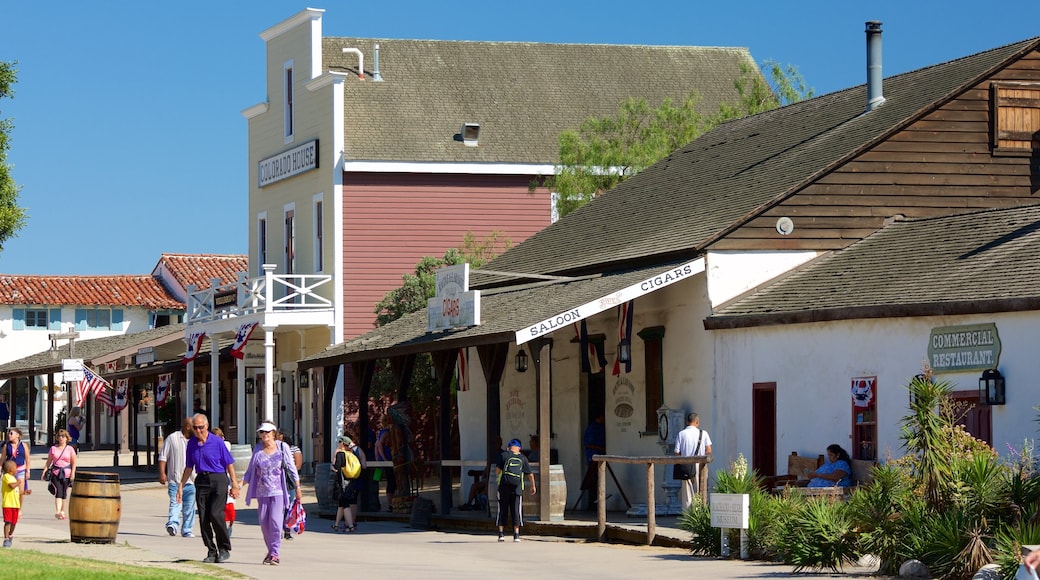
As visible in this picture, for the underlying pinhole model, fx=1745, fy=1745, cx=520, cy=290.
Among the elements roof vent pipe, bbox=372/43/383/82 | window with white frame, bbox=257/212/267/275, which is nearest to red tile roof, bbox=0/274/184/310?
window with white frame, bbox=257/212/267/275

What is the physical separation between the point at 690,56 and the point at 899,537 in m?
29.6

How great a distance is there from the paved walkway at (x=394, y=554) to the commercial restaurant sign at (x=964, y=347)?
11.5 feet

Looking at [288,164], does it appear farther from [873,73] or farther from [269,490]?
[269,490]

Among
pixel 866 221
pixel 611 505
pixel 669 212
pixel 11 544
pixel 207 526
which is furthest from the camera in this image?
pixel 669 212

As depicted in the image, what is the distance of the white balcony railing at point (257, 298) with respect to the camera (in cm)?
3728

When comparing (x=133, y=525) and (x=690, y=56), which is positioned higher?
(x=690, y=56)

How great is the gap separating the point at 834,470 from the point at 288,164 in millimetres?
23545

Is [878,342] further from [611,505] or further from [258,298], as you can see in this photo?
[258,298]

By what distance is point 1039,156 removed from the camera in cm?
2569

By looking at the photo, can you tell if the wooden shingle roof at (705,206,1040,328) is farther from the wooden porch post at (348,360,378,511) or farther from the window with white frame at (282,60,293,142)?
the window with white frame at (282,60,293,142)

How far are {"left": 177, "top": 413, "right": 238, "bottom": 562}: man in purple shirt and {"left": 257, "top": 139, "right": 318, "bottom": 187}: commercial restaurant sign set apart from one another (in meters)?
21.0

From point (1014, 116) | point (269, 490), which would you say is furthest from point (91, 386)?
point (1014, 116)

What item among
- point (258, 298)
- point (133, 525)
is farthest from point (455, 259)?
point (133, 525)

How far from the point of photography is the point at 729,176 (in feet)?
93.5
